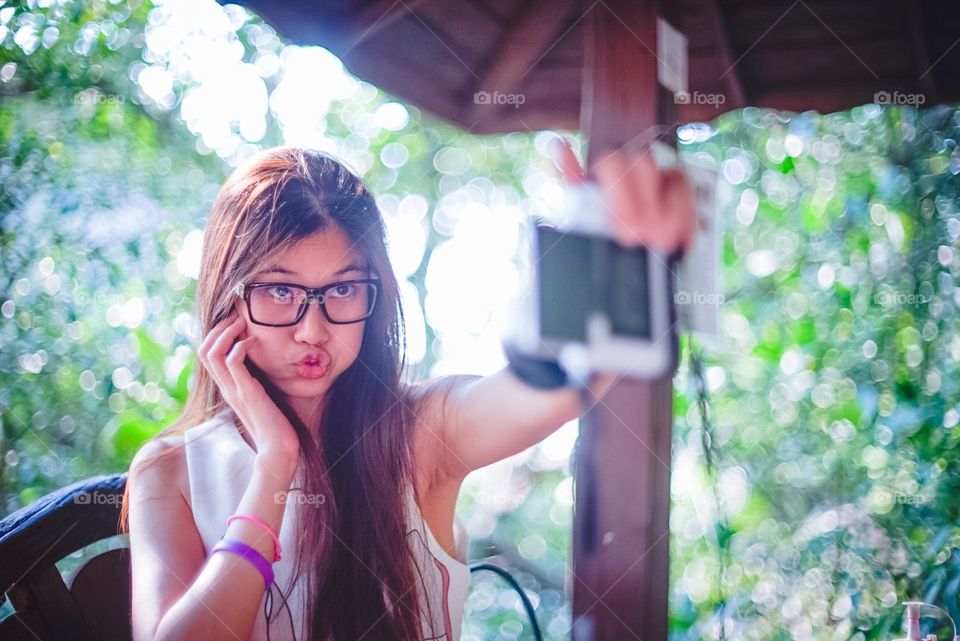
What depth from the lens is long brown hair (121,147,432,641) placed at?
1.61 metres

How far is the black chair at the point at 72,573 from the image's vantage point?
1611mm

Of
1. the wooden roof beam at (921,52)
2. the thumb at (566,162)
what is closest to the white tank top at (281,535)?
the thumb at (566,162)


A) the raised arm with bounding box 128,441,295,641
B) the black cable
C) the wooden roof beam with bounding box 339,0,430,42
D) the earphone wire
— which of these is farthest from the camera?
the wooden roof beam with bounding box 339,0,430,42

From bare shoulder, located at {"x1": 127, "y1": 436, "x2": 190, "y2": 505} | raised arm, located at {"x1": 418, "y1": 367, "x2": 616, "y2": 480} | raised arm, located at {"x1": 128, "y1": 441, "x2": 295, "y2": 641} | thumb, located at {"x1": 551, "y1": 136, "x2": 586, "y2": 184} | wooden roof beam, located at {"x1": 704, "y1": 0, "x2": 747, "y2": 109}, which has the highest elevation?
wooden roof beam, located at {"x1": 704, "y1": 0, "x2": 747, "y2": 109}

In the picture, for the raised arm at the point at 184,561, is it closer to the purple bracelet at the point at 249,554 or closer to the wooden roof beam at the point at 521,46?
the purple bracelet at the point at 249,554

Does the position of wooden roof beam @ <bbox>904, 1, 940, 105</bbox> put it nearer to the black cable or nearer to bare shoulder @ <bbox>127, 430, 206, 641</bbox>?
the black cable

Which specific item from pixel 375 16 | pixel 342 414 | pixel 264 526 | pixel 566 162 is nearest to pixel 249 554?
pixel 264 526

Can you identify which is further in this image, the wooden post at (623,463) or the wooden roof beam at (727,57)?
the wooden roof beam at (727,57)

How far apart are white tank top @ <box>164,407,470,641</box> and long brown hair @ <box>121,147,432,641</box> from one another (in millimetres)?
20

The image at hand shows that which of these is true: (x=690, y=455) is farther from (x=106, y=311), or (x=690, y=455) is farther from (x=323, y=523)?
(x=106, y=311)

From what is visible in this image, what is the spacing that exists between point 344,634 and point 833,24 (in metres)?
1.57

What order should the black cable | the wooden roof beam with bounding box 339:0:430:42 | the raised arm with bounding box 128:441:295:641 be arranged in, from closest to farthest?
the raised arm with bounding box 128:441:295:641, the black cable, the wooden roof beam with bounding box 339:0:430:42

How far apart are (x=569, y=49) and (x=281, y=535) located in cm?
112

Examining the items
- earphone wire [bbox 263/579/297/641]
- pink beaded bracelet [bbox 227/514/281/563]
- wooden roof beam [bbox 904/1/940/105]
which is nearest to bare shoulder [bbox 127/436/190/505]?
pink beaded bracelet [bbox 227/514/281/563]
